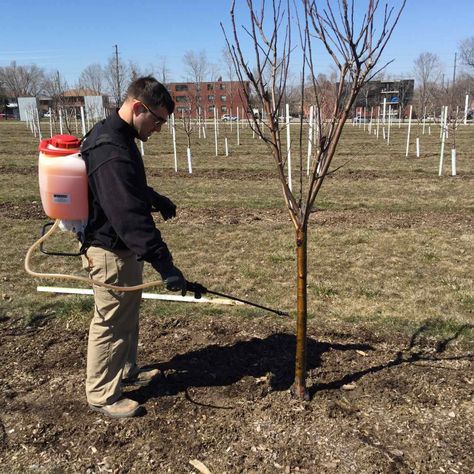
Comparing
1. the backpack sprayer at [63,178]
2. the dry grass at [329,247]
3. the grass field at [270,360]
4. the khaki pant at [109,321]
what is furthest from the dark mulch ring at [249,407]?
the backpack sprayer at [63,178]

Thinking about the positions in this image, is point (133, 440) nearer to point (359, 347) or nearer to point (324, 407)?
point (324, 407)

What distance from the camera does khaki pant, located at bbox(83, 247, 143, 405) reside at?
9.52ft

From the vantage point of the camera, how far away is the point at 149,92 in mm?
2658

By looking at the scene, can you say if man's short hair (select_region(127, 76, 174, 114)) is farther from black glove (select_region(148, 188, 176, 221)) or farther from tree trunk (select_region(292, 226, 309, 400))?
tree trunk (select_region(292, 226, 309, 400))

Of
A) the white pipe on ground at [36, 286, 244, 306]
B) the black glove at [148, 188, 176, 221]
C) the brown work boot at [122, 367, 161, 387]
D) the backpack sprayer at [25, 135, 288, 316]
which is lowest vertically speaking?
the brown work boot at [122, 367, 161, 387]

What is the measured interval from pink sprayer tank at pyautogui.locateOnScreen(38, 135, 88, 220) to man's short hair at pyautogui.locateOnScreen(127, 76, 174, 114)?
0.44 m

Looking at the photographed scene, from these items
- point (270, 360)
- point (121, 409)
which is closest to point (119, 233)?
point (121, 409)

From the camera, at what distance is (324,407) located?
3180 millimetres

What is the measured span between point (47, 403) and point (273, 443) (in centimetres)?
156

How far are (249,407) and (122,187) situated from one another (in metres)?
1.69

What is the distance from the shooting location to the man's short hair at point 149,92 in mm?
2660

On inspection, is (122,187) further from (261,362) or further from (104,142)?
(261,362)

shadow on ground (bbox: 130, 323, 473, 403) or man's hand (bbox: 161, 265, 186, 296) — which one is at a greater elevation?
man's hand (bbox: 161, 265, 186, 296)

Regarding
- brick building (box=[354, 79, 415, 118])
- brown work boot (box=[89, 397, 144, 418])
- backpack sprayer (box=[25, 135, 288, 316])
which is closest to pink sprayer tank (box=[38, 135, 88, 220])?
backpack sprayer (box=[25, 135, 288, 316])
